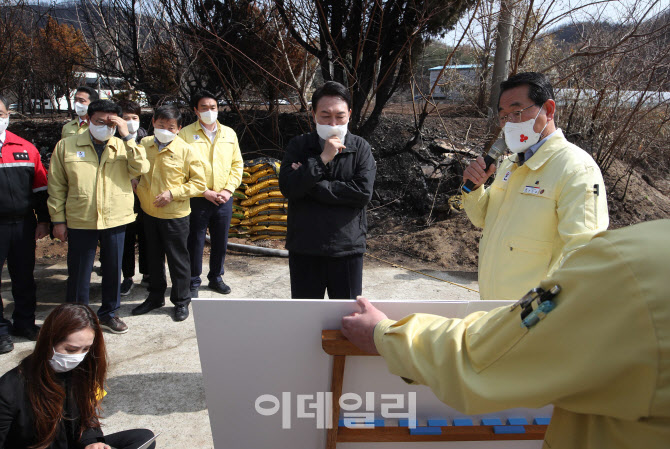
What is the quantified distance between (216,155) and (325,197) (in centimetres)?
249

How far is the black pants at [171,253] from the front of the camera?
4535 millimetres

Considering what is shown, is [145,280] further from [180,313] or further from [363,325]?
[363,325]

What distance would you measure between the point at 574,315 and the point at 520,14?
7.10 metres

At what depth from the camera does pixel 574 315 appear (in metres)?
0.95

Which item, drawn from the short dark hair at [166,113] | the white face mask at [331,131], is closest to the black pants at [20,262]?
the short dark hair at [166,113]

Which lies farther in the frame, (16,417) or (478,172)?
(478,172)

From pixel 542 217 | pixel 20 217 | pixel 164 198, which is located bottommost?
pixel 20 217

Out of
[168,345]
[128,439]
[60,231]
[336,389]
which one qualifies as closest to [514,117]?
[336,389]

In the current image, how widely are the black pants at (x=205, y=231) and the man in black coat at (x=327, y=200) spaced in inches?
82.7

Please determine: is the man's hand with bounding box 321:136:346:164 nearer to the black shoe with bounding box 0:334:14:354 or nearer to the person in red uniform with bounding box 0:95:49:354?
the person in red uniform with bounding box 0:95:49:354

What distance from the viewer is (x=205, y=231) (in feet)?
17.1

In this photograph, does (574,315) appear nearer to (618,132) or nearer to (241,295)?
(241,295)

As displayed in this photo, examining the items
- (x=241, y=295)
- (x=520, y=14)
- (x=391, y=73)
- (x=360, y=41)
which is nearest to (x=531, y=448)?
(x=241, y=295)

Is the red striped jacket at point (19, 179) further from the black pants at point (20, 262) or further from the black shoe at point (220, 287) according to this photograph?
the black shoe at point (220, 287)
